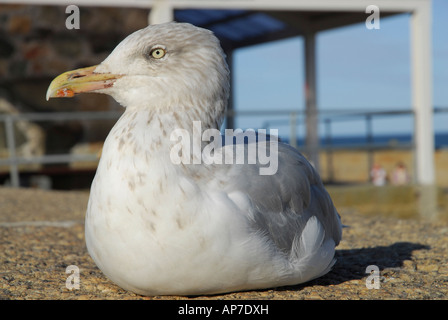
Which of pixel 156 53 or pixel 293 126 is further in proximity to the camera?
pixel 293 126

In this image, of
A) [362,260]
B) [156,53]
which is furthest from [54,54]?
[156,53]

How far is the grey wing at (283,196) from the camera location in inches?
99.3

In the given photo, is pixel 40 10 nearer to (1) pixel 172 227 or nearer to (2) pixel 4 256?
(2) pixel 4 256

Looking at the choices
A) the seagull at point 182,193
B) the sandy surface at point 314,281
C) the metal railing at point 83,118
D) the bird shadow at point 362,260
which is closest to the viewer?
the seagull at point 182,193

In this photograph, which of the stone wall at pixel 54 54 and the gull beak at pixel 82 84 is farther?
the stone wall at pixel 54 54

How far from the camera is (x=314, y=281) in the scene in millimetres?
3059

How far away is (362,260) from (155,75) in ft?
6.50

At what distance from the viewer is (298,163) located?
288cm

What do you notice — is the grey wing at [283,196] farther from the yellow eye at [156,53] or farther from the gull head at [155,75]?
the yellow eye at [156,53]

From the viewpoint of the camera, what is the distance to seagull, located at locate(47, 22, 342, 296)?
7.73 feet

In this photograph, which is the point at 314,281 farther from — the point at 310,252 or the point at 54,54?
the point at 54,54

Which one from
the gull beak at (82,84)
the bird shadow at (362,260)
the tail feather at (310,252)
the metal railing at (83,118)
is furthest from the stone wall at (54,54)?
the tail feather at (310,252)

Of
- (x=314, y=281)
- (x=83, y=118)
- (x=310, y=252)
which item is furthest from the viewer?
(x=83, y=118)

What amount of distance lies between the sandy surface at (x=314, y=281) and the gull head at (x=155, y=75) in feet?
3.18
